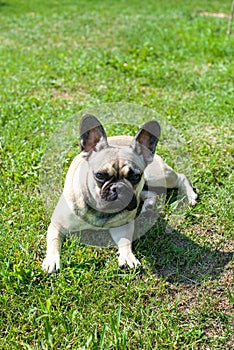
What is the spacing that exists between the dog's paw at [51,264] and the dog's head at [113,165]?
0.44 metres

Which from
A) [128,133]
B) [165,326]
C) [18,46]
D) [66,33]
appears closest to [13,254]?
[165,326]

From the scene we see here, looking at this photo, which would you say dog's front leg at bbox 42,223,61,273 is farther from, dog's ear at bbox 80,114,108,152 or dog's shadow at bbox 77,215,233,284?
dog's ear at bbox 80,114,108,152

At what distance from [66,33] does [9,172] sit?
520 cm

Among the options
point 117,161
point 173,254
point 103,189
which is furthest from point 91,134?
point 173,254

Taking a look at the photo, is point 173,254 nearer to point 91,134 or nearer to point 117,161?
point 117,161

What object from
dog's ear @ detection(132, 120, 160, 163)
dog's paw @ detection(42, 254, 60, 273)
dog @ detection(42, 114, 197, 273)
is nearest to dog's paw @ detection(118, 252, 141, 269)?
dog @ detection(42, 114, 197, 273)

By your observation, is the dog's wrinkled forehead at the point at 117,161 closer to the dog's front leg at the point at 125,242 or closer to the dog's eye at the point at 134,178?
the dog's eye at the point at 134,178

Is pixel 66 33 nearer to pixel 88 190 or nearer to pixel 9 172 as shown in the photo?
pixel 9 172

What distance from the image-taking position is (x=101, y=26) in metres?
9.39

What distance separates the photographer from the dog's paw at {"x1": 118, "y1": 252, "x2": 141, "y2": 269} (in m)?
3.25

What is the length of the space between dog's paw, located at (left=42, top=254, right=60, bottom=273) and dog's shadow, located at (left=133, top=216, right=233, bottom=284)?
23.3 inches

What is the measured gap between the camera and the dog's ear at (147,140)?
3326 millimetres

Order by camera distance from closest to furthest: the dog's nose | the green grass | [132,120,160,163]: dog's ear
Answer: the green grass < the dog's nose < [132,120,160,163]: dog's ear

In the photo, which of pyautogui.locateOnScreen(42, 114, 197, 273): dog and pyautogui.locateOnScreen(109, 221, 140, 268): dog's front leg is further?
pyautogui.locateOnScreen(109, 221, 140, 268): dog's front leg
